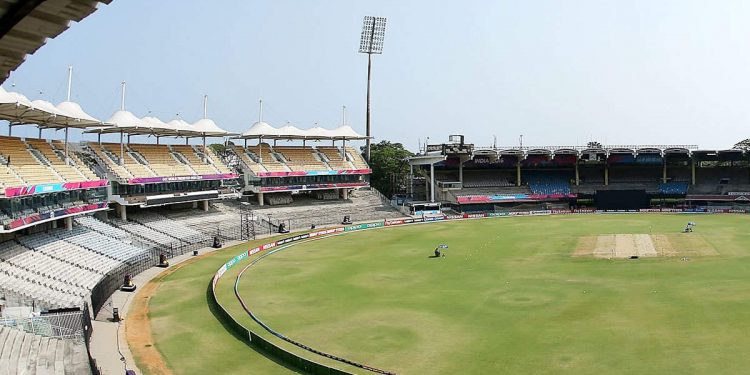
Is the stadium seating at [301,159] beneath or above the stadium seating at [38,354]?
above

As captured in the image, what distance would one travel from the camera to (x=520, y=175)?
100 meters

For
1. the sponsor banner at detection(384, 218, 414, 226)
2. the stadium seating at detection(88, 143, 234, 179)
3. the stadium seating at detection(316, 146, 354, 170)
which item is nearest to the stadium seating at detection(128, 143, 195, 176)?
the stadium seating at detection(88, 143, 234, 179)

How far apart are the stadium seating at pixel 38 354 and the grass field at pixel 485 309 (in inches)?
148

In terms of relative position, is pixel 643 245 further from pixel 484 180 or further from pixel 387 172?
pixel 387 172

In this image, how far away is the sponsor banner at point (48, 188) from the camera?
38.1m

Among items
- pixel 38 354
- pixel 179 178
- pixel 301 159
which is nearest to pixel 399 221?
pixel 301 159

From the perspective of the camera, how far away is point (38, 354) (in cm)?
2397

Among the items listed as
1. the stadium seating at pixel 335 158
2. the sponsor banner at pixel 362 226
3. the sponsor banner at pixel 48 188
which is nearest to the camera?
the sponsor banner at pixel 48 188

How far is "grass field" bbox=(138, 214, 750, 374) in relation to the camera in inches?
957

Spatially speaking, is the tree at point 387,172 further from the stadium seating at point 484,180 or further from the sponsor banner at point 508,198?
the sponsor banner at point 508,198

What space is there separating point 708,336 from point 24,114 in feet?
147

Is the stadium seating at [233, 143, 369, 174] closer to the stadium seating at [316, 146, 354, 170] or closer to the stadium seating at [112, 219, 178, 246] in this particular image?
the stadium seating at [316, 146, 354, 170]

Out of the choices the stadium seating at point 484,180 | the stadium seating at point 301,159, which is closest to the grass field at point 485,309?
the stadium seating at point 301,159

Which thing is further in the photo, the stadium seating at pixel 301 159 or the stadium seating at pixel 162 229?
the stadium seating at pixel 301 159
